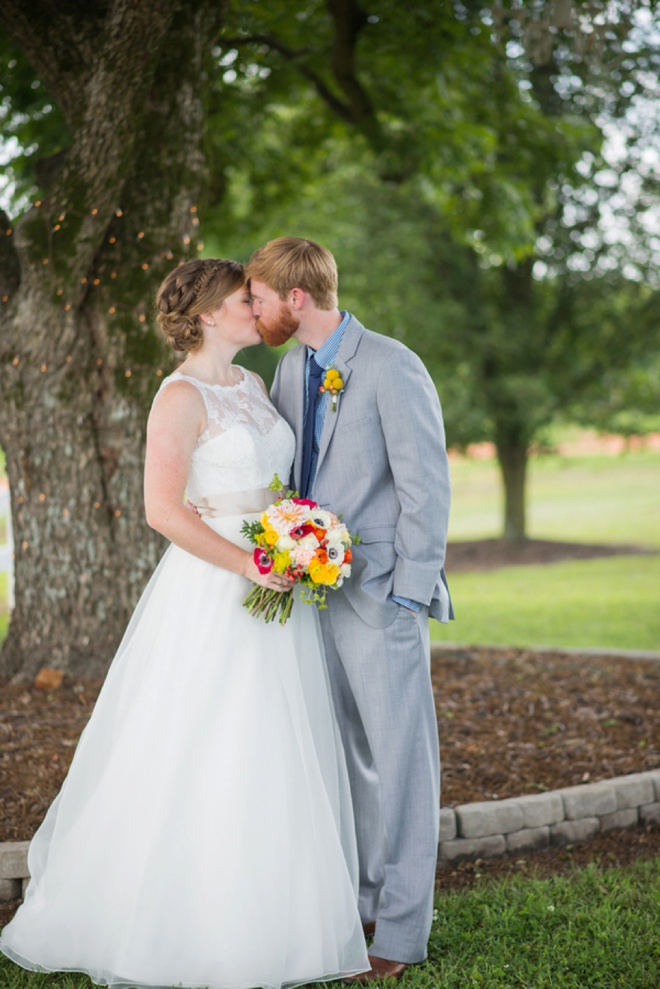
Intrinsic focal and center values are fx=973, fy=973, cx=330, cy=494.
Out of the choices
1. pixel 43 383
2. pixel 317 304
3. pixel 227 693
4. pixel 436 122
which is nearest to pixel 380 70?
pixel 436 122

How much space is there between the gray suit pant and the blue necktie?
1.67 ft

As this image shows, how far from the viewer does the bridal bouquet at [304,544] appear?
3148 millimetres

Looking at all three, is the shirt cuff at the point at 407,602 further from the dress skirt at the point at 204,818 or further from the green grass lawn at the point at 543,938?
the green grass lawn at the point at 543,938

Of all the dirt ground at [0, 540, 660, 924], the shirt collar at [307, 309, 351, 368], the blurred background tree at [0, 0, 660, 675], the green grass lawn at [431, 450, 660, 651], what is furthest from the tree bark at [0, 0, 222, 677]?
the green grass lawn at [431, 450, 660, 651]

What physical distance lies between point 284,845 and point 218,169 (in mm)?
7888

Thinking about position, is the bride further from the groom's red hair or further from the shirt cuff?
the shirt cuff

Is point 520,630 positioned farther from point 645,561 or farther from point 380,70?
point 645,561

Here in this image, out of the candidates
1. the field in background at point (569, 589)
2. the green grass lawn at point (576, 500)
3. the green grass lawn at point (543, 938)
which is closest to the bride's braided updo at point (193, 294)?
the green grass lawn at point (543, 938)

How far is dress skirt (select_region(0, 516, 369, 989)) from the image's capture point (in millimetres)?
3201

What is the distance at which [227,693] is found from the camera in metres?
3.42

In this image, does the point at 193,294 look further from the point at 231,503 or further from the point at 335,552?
the point at 335,552

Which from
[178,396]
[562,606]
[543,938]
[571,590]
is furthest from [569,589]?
[178,396]

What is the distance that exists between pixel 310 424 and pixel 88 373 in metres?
2.50

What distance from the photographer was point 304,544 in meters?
3.14
